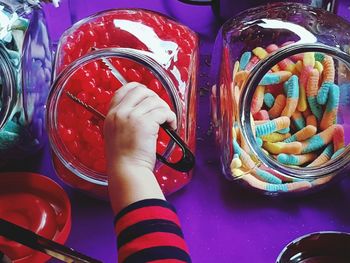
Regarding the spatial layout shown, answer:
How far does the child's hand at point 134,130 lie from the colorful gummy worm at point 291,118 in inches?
3.8

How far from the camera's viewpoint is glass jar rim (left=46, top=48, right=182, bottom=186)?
0.51 m

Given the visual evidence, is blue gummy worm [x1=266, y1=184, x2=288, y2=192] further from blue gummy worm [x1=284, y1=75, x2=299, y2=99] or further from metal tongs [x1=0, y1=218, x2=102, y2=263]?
metal tongs [x1=0, y1=218, x2=102, y2=263]

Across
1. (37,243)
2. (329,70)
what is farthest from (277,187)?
(37,243)

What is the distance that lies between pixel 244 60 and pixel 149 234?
20 centimetres

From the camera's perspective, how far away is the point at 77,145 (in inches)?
21.4

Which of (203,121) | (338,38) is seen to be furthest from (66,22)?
(338,38)

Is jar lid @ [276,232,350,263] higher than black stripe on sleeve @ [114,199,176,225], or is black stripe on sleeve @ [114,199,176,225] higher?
black stripe on sleeve @ [114,199,176,225]

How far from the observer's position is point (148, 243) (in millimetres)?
440

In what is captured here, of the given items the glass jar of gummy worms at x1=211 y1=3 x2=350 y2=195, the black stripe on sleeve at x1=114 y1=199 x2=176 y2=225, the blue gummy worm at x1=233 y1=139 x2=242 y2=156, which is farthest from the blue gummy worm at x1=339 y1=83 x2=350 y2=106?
the black stripe on sleeve at x1=114 y1=199 x2=176 y2=225

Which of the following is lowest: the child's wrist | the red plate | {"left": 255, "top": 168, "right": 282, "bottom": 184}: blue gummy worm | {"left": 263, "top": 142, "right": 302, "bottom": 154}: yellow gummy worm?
the red plate

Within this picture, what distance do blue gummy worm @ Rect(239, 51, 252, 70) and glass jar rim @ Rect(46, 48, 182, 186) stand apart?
77mm

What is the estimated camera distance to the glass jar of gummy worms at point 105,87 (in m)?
0.52

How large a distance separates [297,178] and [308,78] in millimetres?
93

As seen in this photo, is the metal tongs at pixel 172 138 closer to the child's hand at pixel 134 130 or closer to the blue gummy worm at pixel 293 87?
the child's hand at pixel 134 130
